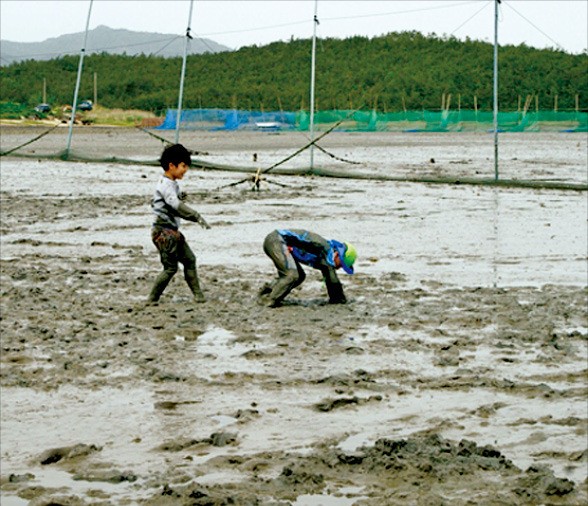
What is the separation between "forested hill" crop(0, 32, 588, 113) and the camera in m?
106

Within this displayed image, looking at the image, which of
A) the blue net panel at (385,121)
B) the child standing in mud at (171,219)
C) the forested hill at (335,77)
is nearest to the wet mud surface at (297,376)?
the child standing in mud at (171,219)

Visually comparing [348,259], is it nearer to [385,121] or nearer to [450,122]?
[385,121]

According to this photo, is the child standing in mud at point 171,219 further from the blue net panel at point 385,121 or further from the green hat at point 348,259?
→ the blue net panel at point 385,121

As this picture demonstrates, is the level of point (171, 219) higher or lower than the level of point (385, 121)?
lower

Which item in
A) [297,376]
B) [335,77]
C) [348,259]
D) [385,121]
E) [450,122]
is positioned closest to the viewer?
[297,376]

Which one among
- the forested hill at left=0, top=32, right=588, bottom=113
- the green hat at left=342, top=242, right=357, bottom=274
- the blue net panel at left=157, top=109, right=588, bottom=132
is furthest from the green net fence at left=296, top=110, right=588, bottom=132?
the green hat at left=342, top=242, right=357, bottom=274

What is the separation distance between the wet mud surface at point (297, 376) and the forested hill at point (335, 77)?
273ft

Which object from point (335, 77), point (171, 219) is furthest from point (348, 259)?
point (335, 77)

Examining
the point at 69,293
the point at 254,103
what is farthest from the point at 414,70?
the point at 69,293

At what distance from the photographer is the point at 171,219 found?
10.5 meters

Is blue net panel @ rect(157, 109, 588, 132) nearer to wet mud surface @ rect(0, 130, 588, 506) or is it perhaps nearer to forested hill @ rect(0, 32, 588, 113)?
forested hill @ rect(0, 32, 588, 113)

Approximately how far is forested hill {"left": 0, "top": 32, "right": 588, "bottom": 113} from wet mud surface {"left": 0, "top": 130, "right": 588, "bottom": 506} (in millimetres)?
83099

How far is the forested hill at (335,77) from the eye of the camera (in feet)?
349

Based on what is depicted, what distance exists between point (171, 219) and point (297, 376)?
3.31 metres
